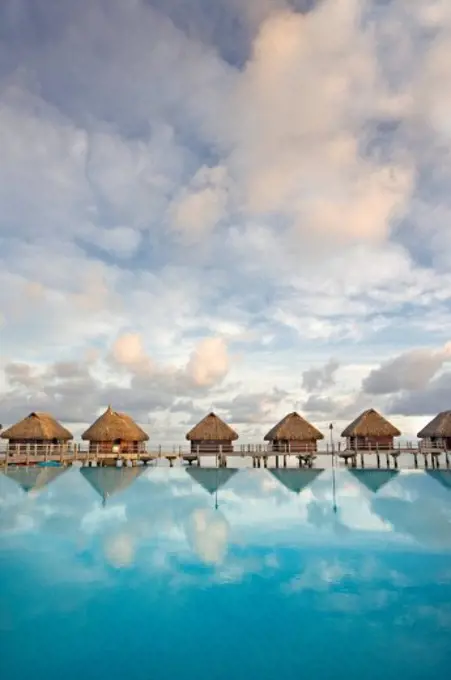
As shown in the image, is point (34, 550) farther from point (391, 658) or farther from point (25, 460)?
point (25, 460)

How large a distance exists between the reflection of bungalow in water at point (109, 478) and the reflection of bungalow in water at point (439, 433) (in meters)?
25.5

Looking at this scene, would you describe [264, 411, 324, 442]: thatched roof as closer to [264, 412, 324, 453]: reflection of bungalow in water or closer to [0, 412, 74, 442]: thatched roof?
[264, 412, 324, 453]: reflection of bungalow in water

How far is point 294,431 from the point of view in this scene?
138ft

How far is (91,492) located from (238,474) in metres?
14.7

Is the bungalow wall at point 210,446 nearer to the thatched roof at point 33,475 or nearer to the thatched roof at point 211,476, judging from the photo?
the thatched roof at point 211,476

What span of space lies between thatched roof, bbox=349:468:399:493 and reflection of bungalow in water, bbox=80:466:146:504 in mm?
15433

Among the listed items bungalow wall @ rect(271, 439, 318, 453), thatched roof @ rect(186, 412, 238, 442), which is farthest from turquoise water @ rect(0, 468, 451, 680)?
thatched roof @ rect(186, 412, 238, 442)

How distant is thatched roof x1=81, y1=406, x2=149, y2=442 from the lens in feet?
136

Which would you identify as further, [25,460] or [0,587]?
[25,460]

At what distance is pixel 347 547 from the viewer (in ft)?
49.6

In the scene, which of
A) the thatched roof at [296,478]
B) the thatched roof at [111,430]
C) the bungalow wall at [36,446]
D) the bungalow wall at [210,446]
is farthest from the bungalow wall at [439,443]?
the bungalow wall at [36,446]

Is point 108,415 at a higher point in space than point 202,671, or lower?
higher

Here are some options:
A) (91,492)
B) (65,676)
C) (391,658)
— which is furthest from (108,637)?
(91,492)

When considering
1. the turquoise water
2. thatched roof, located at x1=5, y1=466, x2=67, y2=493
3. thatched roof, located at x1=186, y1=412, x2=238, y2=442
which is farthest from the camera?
thatched roof, located at x1=186, y1=412, x2=238, y2=442
